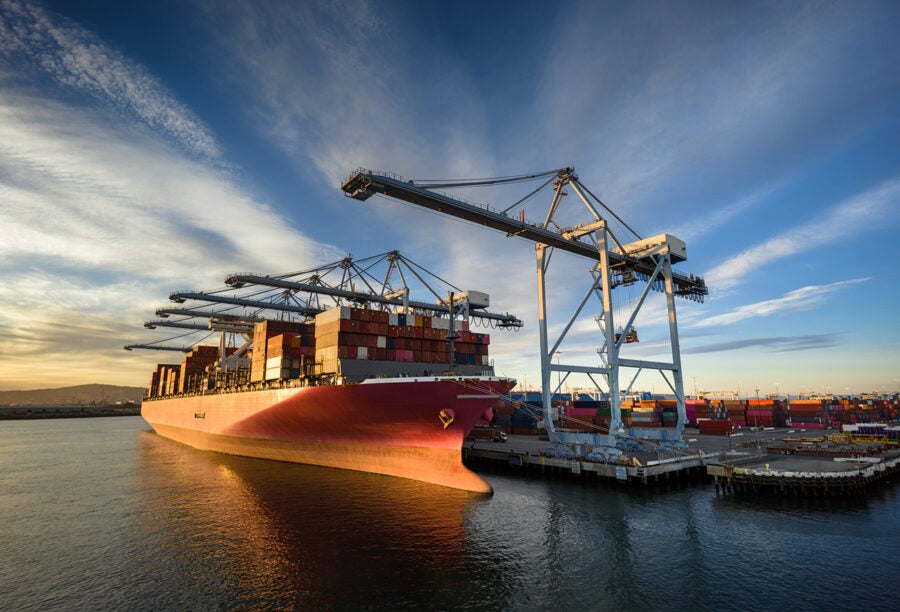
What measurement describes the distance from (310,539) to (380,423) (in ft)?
31.1

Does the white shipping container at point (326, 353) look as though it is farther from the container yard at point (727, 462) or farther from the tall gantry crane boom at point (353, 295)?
the tall gantry crane boom at point (353, 295)

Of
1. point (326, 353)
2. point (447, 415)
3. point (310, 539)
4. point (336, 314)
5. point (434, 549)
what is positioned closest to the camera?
point (434, 549)

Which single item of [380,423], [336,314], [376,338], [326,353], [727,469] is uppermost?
[336,314]

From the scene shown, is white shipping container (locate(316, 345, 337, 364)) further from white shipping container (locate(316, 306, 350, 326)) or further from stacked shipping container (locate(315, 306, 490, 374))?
white shipping container (locate(316, 306, 350, 326))

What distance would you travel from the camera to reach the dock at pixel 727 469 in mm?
26375

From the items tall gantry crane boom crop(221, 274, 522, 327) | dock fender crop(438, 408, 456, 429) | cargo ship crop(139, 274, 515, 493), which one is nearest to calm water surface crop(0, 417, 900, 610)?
cargo ship crop(139, 274, 515, 493)

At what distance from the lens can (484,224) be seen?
34000mm

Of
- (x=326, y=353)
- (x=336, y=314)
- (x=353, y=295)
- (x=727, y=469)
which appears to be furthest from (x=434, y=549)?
(x=353, y=295)

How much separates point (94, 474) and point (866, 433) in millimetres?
81112

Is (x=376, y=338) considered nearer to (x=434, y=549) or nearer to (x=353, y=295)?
(x=434, y=549)

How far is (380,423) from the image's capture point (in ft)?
90.8

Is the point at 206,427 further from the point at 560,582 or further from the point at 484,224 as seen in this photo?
the point at 560,582

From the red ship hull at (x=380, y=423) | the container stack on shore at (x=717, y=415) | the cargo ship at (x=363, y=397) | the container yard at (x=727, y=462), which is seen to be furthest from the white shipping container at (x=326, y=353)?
the container stack on shore at (x=717, y=415)

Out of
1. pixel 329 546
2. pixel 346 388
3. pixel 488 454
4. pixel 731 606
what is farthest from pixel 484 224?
pixel 731 606
